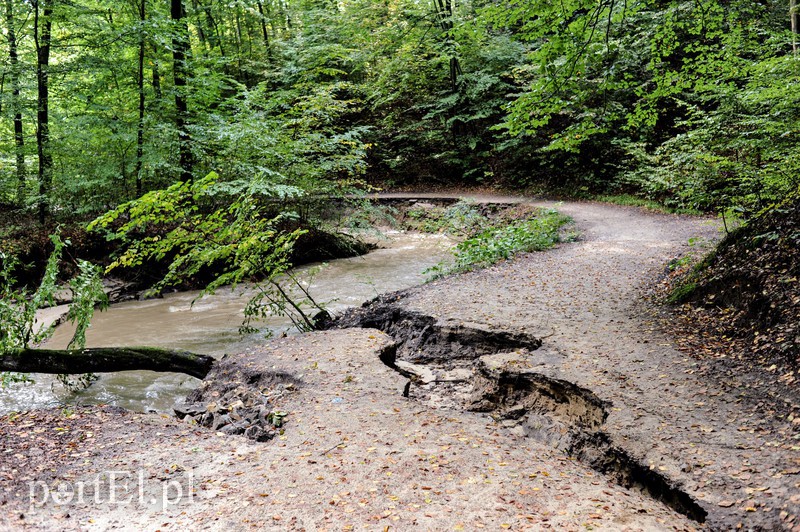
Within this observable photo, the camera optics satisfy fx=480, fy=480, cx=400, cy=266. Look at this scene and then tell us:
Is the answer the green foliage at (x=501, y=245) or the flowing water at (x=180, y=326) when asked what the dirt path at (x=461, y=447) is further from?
the green foliage at (x=501, y=245)

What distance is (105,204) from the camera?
13.1 metres

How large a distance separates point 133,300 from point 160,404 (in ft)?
19.4

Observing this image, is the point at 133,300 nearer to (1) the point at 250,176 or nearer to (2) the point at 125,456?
(1) the point at 250,176

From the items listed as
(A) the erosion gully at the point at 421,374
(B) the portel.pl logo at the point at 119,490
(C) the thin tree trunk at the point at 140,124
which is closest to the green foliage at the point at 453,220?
(A) the erosion gully at the point at 421,374

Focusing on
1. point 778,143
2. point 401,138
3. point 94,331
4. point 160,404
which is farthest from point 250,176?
point 401,138

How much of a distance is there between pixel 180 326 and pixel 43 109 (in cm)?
784

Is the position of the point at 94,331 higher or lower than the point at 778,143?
lower

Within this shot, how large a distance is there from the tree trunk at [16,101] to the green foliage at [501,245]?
1110 cm

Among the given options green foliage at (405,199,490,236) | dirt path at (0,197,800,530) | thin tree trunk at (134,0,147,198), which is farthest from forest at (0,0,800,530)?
green foliage at (405,199,490,236)

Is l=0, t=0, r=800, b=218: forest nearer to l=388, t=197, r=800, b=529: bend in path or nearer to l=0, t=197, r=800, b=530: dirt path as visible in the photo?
l=388, t=197, r=800, b=529: bend in path

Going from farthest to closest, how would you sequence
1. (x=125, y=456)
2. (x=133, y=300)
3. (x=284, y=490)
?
(x=133, y=300) → (x=125, y=456) → (x=284, y=490)

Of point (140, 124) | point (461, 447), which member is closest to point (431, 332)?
point (461, 447)

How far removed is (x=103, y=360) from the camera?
588 cm

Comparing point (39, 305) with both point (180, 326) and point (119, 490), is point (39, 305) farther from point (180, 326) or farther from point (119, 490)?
point (119, 490)
